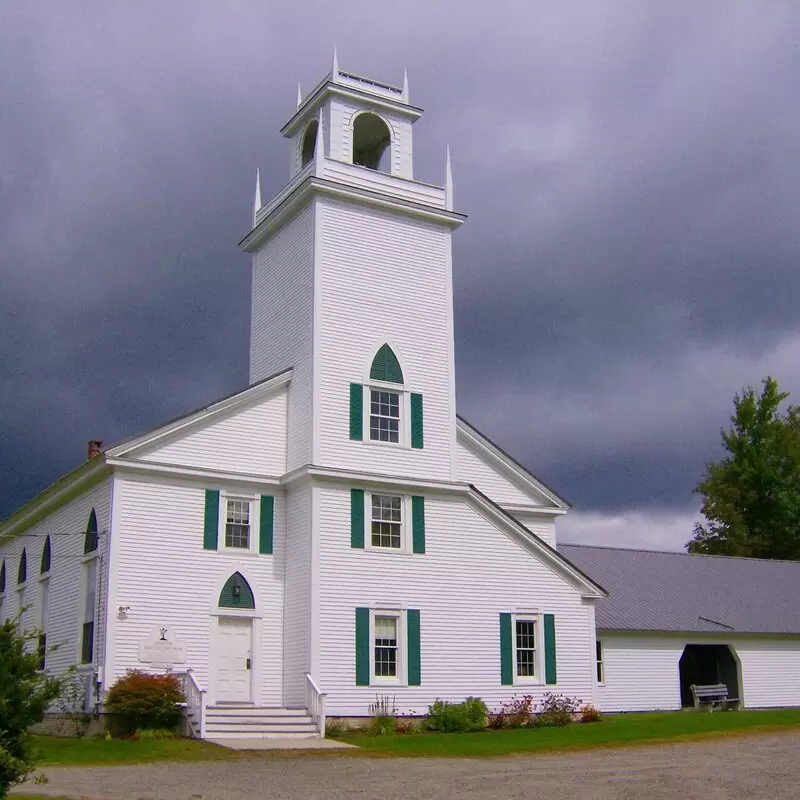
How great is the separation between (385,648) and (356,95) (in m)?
14.8

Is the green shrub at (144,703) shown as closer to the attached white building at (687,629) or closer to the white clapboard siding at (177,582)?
the white clapboard siding at (177,582)

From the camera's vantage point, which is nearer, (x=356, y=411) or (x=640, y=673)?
(x=356, y=411)

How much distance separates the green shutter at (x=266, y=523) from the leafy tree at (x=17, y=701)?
14983mm

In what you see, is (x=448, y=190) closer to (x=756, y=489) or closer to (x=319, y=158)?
(x=319, y=158)

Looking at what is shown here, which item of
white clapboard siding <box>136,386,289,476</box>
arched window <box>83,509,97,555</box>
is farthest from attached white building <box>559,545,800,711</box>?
arched window <box>83,509,97,555</box>

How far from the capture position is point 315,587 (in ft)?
81.0

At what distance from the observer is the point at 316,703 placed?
23.6 m

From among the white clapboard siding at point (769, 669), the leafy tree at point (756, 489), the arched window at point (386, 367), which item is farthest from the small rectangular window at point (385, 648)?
the leafy tree at point (756, 489)

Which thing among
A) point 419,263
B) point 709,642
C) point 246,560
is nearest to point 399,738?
point 246,560

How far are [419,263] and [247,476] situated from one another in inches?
300

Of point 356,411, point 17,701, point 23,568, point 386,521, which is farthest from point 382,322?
point 17,701

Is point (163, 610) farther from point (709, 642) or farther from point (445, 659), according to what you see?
point (709, 642)

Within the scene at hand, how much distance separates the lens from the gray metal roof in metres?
35.2

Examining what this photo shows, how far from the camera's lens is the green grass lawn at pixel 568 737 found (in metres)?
20.6
